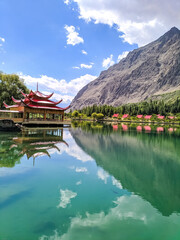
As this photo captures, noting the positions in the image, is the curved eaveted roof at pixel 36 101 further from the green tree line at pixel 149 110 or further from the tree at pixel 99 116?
the green tree line at pixel 149 110

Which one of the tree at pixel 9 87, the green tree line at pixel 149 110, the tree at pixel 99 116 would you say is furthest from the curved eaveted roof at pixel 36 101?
the green tree line at pixel 149 110

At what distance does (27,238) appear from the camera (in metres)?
3.86

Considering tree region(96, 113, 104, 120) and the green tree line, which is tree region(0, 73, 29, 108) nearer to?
tree region(96, 113, 104, 120)

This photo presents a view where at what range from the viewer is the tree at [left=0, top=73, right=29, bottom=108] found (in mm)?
41716

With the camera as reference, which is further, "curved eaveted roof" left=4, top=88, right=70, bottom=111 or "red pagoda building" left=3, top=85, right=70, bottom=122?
"curved eaveted roof" left=4, top=88, right=70, bottom=111

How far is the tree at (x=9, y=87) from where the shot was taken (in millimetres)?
41716

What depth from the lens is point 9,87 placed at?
42.3 meters

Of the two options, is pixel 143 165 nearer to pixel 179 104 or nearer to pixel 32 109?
pixel 32 109

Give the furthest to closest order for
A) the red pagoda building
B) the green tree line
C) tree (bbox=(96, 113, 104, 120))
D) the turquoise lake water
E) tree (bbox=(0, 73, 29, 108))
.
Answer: the green tree line, tree (bbox=(96, 113, 104, 120)), tree (bbox=(0, 73, 29, 108)), the red pagoda building, the turquoise lake water

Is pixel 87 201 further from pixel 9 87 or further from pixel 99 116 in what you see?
pixel 99 116

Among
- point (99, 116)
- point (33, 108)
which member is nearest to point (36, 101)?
point (33, 108)

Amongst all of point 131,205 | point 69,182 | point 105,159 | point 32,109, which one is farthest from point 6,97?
point 131,205

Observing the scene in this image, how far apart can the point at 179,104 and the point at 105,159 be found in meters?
90.0

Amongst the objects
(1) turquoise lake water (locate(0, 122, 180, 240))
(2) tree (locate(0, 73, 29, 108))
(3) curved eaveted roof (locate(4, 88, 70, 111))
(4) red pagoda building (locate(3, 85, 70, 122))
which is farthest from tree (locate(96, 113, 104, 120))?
(1) turquoise lake water (locate(0, 122, 180, 240))
